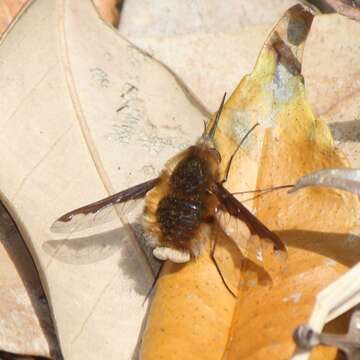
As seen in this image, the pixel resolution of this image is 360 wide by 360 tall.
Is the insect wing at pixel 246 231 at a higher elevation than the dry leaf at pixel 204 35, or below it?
below

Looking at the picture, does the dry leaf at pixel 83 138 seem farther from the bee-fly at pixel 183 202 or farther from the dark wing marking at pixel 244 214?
the dark wing marking at pixel 244 214

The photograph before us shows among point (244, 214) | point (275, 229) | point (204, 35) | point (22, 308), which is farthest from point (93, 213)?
point (204, 35)

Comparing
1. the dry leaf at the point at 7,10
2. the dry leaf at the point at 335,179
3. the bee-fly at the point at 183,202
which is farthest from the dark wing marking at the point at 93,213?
the dry leaf at the point at 7,10

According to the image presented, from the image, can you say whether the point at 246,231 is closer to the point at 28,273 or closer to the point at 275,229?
the point at 275,229

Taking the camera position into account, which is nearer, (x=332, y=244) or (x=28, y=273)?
(x=332, y=244)

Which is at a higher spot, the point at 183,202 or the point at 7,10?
the point at 7,10

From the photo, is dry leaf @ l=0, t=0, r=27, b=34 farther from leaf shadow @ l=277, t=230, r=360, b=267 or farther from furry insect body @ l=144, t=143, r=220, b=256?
leaf shadow @ l=277, t=230, r=360, b=267

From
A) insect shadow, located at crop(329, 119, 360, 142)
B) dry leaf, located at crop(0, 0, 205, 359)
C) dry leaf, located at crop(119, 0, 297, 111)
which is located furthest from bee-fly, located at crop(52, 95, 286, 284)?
dry leaf, located at crop(119, 0, 297, 111)
